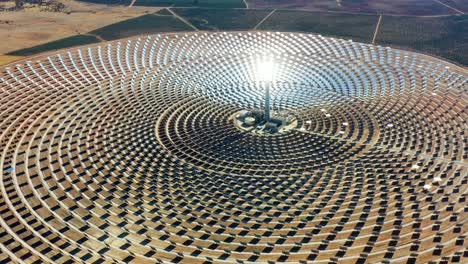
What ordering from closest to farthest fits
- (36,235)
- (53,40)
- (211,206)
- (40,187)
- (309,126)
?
(36,235) → (211,206) → (40,187) → (309,126) → (53,40)

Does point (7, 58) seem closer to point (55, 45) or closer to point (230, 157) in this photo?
point (55, 45)

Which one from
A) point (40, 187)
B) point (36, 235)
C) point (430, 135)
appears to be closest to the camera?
point (36, 235)

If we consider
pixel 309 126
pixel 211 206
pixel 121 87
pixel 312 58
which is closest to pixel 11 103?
pixel 121 87

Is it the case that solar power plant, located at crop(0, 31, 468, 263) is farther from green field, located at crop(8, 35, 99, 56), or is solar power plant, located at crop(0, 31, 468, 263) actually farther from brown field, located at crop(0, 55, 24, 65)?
green field, located at crop(8, 35, 99, 56)

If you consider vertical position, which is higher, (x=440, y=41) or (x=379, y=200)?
(x=440, y=41)

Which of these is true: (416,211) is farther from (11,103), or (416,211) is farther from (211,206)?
(11,103)

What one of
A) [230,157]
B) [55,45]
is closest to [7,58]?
[55,45]

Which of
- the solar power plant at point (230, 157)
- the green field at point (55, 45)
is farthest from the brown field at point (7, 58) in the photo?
the solar power plant at point (230, 157)

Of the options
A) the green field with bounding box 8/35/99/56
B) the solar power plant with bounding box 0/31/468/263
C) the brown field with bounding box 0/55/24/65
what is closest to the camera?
the solar power plant with bounding box 0/31/468/263

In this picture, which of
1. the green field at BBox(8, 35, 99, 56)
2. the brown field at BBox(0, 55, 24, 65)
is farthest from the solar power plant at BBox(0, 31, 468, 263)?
the green field at BBox(8, 35, 99, 56)
